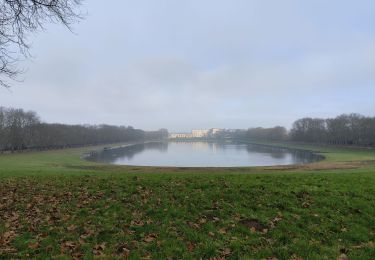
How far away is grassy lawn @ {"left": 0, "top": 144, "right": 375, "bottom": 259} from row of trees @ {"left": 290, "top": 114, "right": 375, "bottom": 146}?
9732 cm

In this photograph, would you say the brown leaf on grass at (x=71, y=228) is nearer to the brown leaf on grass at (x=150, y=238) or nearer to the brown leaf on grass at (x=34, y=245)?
the brown leaf on grass at (x=34, y=245)

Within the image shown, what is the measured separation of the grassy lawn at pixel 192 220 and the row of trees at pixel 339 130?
319 feet

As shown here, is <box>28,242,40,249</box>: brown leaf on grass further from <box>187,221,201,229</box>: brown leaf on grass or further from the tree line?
the tree line

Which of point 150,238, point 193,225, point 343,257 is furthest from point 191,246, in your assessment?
point 343,257

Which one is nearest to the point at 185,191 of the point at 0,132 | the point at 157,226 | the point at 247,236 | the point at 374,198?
the point at 157,226

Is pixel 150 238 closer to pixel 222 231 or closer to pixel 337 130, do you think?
pixel 222 231

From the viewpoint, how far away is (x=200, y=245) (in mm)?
6898

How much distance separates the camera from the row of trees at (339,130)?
96438 mm

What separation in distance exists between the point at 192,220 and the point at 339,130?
11399 centimetres

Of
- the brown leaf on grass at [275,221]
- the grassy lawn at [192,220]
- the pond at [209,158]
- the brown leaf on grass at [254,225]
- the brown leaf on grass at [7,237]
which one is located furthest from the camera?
the pond at [209,158]

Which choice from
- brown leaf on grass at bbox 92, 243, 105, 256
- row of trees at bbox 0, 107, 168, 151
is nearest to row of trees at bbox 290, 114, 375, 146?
row of trees at bbox 0, 107, 168, 151

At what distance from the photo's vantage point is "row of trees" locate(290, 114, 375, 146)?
96.4 meters

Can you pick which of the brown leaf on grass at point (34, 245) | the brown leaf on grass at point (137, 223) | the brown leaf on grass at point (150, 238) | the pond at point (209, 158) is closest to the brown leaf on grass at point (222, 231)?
the brown leaf on grass at point (150, 238)

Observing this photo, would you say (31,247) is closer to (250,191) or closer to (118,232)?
(118,232)
